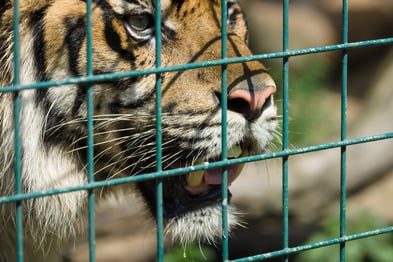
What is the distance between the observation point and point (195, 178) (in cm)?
250

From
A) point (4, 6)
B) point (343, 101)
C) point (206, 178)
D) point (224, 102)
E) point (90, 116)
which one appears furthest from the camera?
point (206, 178)

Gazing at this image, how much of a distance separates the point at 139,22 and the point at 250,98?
39 centimetres

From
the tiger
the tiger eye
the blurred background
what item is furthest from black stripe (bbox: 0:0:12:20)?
the blurred background

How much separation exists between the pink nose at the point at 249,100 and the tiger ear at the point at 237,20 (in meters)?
0.47

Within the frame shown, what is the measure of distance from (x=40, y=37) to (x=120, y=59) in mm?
204

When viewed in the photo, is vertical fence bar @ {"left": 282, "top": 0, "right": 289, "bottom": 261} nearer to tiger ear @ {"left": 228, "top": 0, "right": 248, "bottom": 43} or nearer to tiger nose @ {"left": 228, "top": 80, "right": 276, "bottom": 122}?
tiger nose @ {"left": 228, "top": 80, "right": 276, "bottom": 122}

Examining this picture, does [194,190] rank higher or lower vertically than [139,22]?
lower

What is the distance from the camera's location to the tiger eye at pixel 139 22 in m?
2.43

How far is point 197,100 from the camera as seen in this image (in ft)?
7.72

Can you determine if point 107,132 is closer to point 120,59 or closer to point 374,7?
point 120,59

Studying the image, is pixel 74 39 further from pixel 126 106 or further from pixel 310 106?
pixel 310 106

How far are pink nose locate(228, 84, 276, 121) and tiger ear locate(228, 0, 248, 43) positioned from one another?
0.47m

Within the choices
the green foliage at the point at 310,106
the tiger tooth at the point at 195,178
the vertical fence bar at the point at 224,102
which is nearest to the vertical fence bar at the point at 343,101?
the vertical fence bar at the point at 224,102

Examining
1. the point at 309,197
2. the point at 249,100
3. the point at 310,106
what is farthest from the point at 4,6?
the point at 310,106
